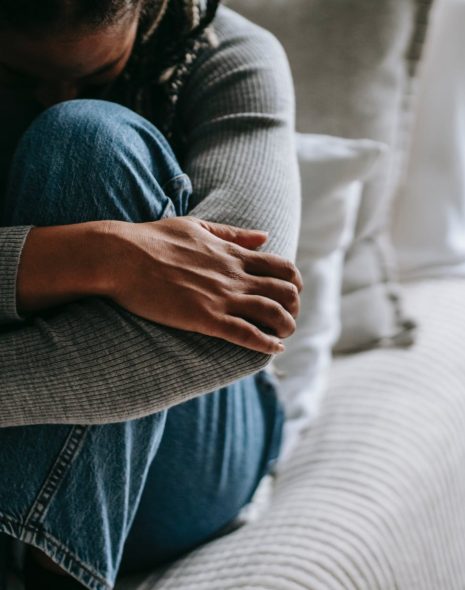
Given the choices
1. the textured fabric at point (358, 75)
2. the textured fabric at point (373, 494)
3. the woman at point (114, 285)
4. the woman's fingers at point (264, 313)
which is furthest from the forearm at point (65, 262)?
the textured fabric at point (358, 75)

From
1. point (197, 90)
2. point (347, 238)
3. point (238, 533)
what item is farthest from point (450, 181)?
point (238, 533)

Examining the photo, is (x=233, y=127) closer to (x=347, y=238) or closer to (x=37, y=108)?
(x=37, y=108)

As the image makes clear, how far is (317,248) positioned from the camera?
94 cm

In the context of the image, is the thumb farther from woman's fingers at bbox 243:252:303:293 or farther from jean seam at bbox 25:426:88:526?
jean seam at bbox 25:426:88:526

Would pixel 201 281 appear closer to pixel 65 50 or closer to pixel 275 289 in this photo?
pixel 275 289

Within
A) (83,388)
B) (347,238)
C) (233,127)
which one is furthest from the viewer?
(347,238)

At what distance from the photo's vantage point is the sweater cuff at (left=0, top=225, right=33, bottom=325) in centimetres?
56

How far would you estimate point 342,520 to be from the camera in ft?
2.35

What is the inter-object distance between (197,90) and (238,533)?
0.46 m

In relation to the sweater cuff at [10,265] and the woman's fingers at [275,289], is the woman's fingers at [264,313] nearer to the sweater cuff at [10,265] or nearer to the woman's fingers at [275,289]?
the woman's fingers at [275,289]

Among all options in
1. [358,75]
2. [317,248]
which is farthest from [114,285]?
[358,75]

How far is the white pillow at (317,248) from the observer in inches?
36.0

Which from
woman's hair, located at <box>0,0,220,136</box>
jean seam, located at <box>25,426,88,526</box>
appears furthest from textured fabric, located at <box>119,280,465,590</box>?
woman's hair, located at <box>0,0,220,136</box>

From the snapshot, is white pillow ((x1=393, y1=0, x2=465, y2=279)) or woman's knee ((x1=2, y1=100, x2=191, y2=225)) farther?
white pillow ((x1=393, y1=0, x2=465, y2=279))
